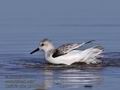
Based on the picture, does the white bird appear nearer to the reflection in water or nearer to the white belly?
the white belly

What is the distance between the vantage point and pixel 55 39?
23.4 metres

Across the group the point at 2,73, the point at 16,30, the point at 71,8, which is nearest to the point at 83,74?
the point at 2,73

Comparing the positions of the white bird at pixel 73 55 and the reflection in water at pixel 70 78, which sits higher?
the white bird at pixel 73 55

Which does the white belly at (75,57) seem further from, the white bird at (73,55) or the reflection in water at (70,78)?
the reflection in water at (70,78)

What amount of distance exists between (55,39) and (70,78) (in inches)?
227

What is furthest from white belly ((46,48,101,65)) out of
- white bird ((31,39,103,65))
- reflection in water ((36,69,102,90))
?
reflection in water ((36,69,102,90))

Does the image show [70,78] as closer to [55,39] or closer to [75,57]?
[75,57]

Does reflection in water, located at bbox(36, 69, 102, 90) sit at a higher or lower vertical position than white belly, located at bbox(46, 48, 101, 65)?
lower

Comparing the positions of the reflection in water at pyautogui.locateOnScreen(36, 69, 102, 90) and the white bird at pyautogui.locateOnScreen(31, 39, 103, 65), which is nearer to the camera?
the reflection in water at pyautogui.locateOnScreen(36, 69, 102, 90)

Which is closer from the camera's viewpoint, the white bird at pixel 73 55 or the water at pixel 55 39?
the water at pixel 55 39

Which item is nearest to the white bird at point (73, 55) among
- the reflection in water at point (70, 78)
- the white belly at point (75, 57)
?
the white belly at point (75, 57)

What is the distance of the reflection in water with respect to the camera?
1662 centimetres

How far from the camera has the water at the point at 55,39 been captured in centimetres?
1711

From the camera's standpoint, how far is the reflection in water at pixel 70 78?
16.6m
